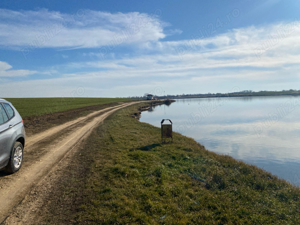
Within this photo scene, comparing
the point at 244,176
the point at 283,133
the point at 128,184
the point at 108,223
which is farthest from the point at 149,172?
the point at 283,133

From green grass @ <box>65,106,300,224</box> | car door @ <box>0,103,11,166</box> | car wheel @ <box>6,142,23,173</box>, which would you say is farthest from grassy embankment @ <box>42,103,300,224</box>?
car door @ <box>0,103,11,166</box>

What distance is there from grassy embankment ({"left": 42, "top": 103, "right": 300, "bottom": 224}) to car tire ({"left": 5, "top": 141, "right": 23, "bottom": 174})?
1547 mm

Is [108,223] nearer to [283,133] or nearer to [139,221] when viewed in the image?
[139,221]

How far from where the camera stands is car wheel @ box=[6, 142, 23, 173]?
247 inches

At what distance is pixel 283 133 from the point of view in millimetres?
23328

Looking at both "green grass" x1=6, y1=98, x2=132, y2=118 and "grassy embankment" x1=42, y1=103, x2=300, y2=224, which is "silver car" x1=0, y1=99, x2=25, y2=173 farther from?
"green grass" x1=6, y1=98, x2=132, y2=118

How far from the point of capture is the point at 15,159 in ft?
21.6

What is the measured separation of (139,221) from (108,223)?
70 cm

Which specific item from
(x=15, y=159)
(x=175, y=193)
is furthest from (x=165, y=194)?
(x=15, y=159)

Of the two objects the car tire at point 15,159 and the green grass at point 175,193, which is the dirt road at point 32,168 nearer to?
the car tire at point 15,159

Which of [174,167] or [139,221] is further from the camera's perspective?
[174,167]

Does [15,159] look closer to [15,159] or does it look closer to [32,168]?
[15,159]

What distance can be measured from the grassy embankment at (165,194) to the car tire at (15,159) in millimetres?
1547

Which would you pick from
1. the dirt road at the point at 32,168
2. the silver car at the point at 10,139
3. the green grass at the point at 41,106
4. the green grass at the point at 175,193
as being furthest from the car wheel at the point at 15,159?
the green grass at the point at 41,106
